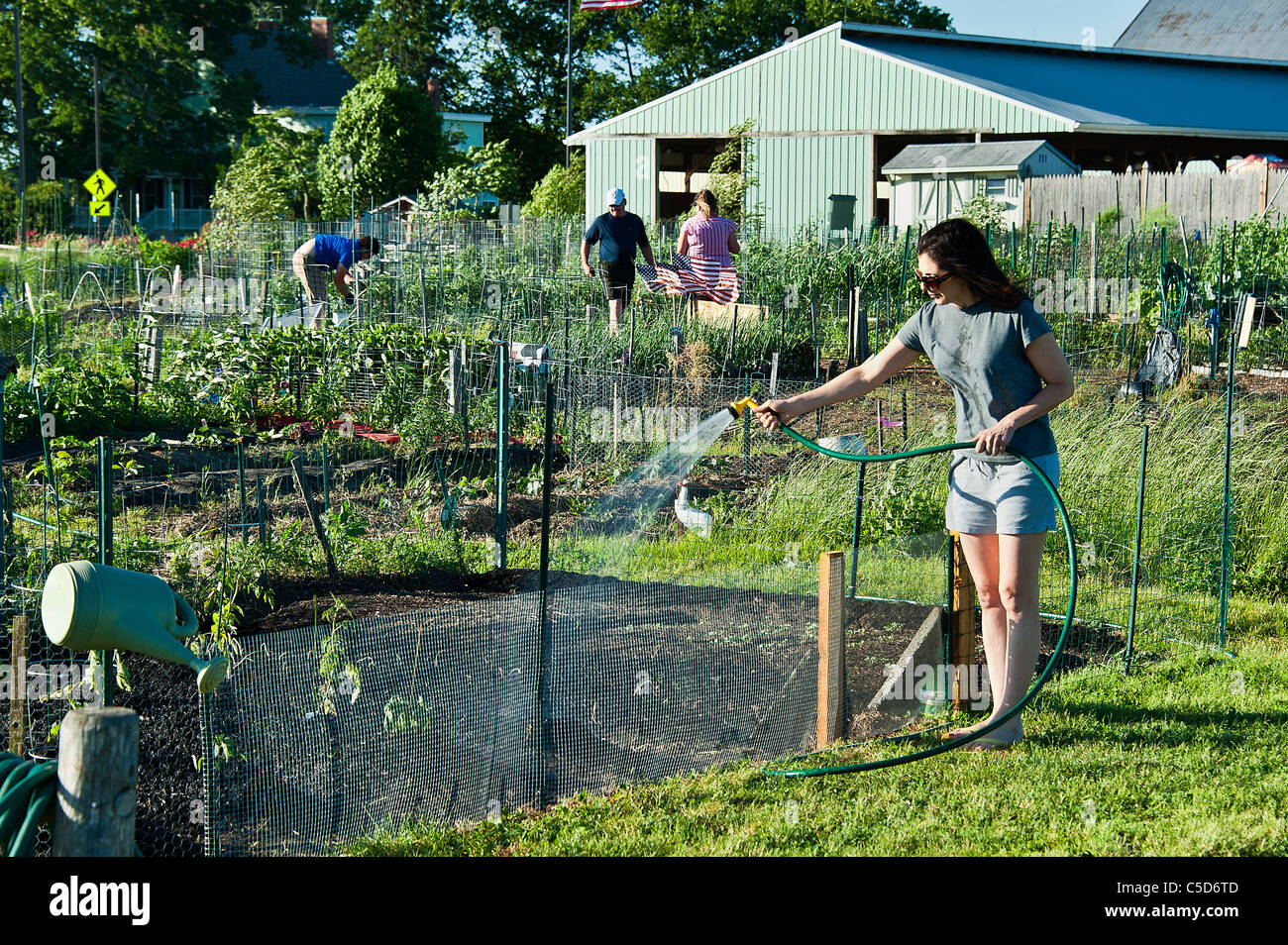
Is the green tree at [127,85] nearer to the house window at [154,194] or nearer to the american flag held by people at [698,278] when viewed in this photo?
the house window at [154,194]

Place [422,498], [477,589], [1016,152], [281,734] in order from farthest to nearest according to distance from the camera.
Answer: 1. [1016,152]
2. [422,498]
3. [477,589]
4. [281,734]

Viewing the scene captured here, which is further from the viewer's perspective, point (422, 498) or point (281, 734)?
point (422, 498)

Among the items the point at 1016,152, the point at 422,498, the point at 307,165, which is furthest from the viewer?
the point at 307,165

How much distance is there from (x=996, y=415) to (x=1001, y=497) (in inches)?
10.1

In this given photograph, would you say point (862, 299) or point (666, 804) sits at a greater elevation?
point (862, 299)

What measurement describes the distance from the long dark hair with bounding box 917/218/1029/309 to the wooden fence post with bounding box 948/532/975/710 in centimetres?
97

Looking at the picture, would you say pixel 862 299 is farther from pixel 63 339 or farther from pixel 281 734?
pixel 281 734

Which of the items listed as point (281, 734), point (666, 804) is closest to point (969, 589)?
point (666, 804)

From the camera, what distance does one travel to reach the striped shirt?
481 inches

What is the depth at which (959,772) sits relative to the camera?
418 cm

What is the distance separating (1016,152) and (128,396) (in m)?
14.6

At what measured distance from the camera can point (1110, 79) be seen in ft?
90.7

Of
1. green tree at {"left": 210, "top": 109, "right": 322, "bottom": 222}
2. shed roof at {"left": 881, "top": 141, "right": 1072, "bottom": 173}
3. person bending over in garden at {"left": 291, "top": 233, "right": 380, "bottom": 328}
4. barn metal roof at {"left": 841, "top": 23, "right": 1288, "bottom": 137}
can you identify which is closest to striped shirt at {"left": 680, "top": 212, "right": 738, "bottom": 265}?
person bending over in garden at {"left": 291, "top": 233, "right": 380, "bottom": 328}

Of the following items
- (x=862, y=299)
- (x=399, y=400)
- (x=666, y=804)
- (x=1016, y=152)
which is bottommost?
(x=666, y=804)
